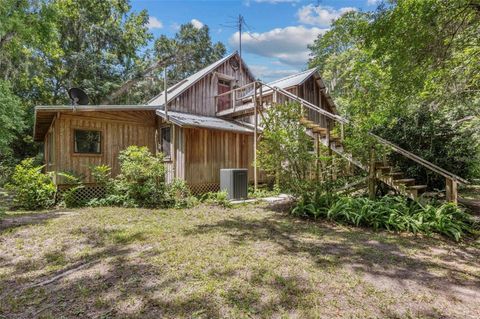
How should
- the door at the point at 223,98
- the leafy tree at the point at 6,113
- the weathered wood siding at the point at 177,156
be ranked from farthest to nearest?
the door at the point at 223,98 → the leafy tree at the point at 6,113 → the weathered wood siding at the point at 177,156

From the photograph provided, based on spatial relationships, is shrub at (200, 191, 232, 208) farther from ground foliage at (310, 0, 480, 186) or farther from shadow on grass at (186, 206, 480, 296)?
ground foliage at (310, 0, 480, 186)

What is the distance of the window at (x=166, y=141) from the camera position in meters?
11.2

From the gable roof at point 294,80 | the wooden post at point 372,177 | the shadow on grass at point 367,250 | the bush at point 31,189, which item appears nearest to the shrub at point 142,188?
the bush at point 31,189

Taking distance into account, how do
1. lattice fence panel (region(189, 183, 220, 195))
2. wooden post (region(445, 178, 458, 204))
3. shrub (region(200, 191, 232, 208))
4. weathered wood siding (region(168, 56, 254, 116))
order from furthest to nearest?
weathered wood siding (region(168, 56, 254, 116))
lattice fence panel (region(189, 183, 220, 195))
shrub (region(200, 191, 232, 208))
wooden post (region(445, 178, 458, 204))

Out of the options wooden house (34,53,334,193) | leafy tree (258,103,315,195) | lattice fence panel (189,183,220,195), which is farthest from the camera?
lattice fence panel (189,183,220,195)

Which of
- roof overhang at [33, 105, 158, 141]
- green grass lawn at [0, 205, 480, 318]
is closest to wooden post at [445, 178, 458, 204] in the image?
green grass lawn at [0, 205, 480, 318]

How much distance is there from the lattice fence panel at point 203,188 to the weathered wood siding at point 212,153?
12cm

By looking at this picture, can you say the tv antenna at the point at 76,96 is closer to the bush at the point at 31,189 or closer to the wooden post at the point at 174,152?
the bush at the point at 31,189

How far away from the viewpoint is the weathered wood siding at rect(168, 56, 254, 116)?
530 inches

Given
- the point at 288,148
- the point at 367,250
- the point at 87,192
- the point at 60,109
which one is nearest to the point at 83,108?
the point at 60,109

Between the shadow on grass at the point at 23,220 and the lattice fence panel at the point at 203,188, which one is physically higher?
the lattice fence panel at the point at 203,188

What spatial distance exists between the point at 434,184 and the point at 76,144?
11.5 metres

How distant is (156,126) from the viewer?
1173cm

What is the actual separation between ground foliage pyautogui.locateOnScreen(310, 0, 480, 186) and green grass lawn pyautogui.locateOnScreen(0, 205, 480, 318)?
3.75m
